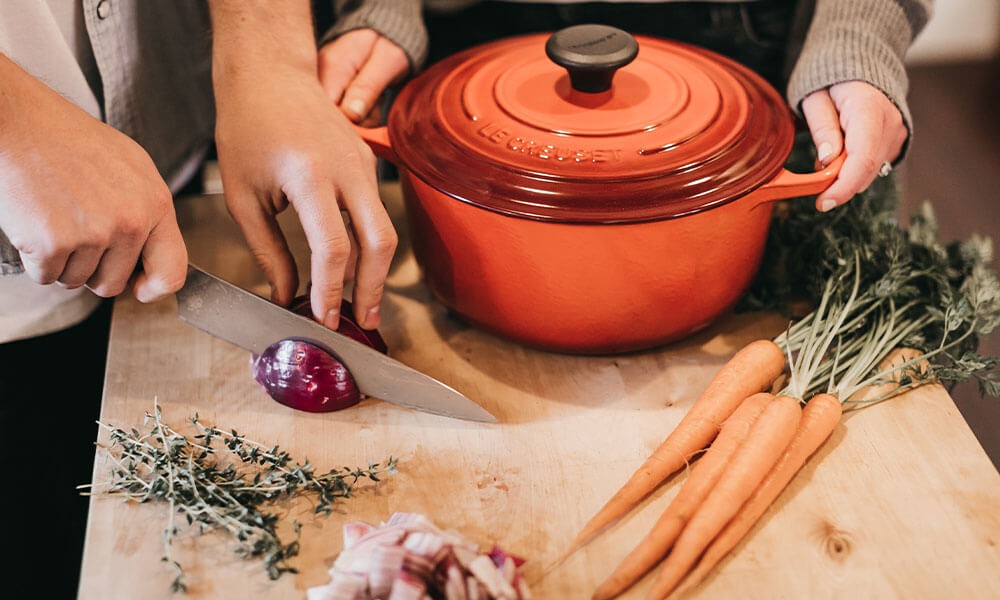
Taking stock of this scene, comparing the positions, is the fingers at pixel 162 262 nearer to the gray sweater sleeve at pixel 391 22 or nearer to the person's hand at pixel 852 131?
the gray sweater sleeve at pixel 391 22

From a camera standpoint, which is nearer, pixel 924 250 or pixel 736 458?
pixel 736 458

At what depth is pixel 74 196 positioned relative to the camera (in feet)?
2.59

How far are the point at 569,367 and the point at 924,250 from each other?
1.65ft

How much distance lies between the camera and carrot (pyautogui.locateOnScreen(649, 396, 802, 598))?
80cm

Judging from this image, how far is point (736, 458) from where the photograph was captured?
89cm

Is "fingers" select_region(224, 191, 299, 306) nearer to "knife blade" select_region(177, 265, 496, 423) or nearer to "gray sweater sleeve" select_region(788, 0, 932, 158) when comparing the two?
"knife blade" select_region(177, 265, 496, 423)

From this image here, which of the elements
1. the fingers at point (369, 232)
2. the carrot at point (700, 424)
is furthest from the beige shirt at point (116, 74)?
the carrot at point (700, 424)

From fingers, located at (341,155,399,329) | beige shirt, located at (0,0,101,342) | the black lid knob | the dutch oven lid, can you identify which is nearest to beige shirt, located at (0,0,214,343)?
beige shirt, located at (0,0,101,342)

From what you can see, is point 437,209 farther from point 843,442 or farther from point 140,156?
point 843,442

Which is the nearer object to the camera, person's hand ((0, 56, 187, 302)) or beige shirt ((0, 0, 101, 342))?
person's hand ((0, 56, 187, 302))

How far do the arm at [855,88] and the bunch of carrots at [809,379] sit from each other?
13cm

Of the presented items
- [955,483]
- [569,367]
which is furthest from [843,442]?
[569,367]

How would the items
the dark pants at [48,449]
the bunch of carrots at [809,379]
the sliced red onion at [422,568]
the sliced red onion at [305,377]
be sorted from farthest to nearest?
the dark pants at [48,449] < the sliced red onion at [305,377] < the bunch of carrots at [809,379] < the sliced red onion at [422,568]

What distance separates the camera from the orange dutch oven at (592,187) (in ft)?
2.94
